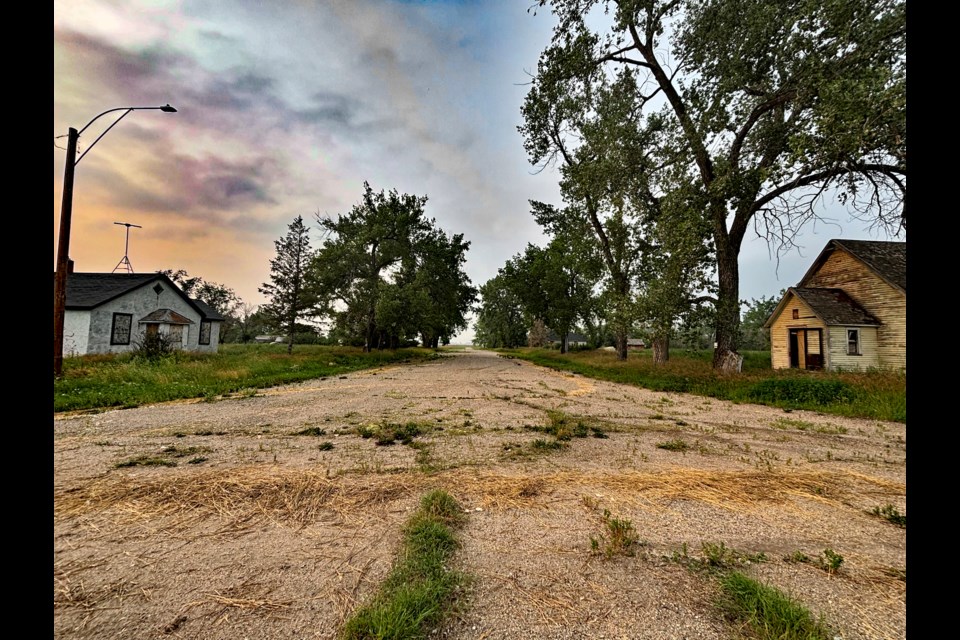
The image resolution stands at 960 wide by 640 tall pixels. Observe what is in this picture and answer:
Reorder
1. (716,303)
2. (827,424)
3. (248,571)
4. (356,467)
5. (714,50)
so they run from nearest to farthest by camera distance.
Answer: (248,571)
(356,467)
(827,424)
(714,50)
(716,303)

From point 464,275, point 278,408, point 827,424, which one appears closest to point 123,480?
point 278,408

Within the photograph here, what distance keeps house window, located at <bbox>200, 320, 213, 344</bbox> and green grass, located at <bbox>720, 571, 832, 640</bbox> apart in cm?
3040

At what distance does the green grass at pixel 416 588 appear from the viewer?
5.41 ft

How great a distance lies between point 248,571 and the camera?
80.9 inches

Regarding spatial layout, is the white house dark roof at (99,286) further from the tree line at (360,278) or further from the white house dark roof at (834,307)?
the white house dark roof at (834,307)

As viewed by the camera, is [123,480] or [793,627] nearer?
[793,627]

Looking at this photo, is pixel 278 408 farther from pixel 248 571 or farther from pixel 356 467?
pixel 248 571

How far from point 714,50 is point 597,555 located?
15.1m

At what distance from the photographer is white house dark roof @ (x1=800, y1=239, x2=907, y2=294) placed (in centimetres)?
1562

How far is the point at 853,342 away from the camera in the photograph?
16.2 m

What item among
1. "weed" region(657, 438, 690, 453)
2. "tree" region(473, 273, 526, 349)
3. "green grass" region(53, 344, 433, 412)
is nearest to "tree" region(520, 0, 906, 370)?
"weed" region(657, 438, 690, 453)

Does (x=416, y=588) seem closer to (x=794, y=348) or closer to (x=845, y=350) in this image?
(x=845, y=350)

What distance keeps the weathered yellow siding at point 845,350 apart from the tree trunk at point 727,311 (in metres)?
8.23

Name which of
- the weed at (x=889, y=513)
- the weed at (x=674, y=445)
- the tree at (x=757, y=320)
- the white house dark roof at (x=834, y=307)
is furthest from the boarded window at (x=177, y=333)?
the tree at (x=757, y=320)
